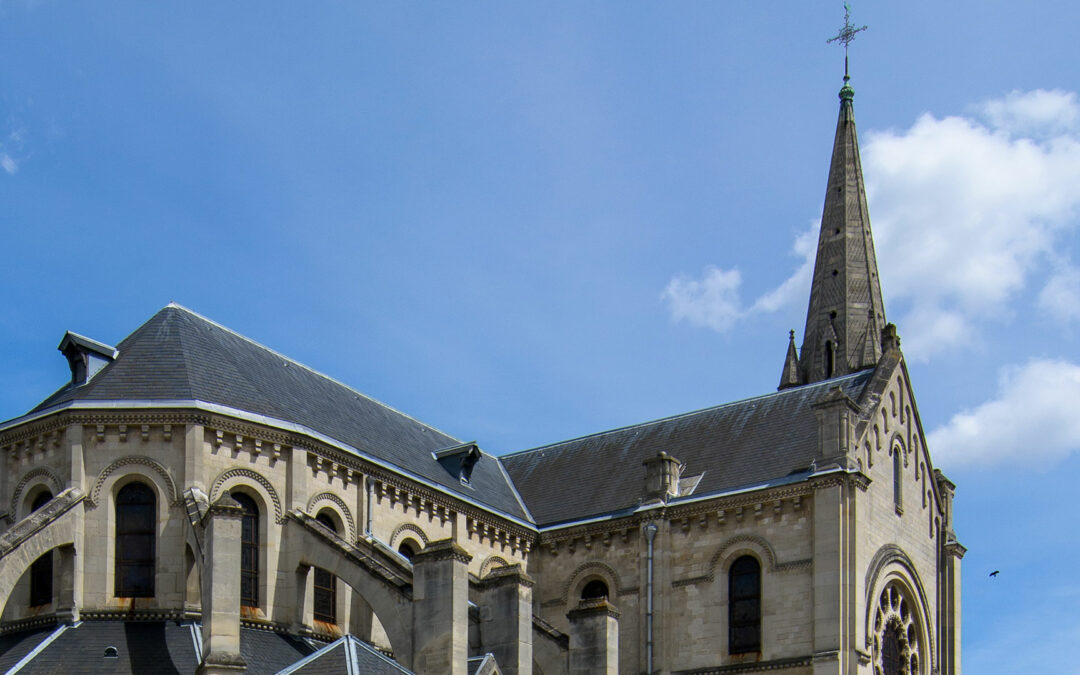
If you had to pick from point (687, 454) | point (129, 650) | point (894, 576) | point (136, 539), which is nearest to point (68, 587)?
point (136, 539)

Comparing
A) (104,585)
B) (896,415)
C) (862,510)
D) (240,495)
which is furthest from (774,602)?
(104,585)

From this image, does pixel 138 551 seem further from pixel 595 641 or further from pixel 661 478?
Result: pixel 661 478

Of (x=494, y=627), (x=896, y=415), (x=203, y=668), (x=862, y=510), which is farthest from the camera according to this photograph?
(x=896, y=415)

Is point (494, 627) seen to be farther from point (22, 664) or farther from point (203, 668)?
point (22, 664)

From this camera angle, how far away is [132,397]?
32.4m

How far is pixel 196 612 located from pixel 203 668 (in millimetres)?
4063

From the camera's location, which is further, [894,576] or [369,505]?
[894,576]

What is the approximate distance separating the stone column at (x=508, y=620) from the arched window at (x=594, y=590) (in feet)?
25.6

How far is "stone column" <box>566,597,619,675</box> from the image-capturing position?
32.2m

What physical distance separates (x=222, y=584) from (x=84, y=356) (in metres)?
7.82

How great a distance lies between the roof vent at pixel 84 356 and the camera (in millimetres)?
33500

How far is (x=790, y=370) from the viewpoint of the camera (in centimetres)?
5394

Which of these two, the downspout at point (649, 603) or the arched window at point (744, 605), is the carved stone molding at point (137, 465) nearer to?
the downspout at point (649, 603)

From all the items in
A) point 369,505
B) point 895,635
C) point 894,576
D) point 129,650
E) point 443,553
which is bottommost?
point 129,650
